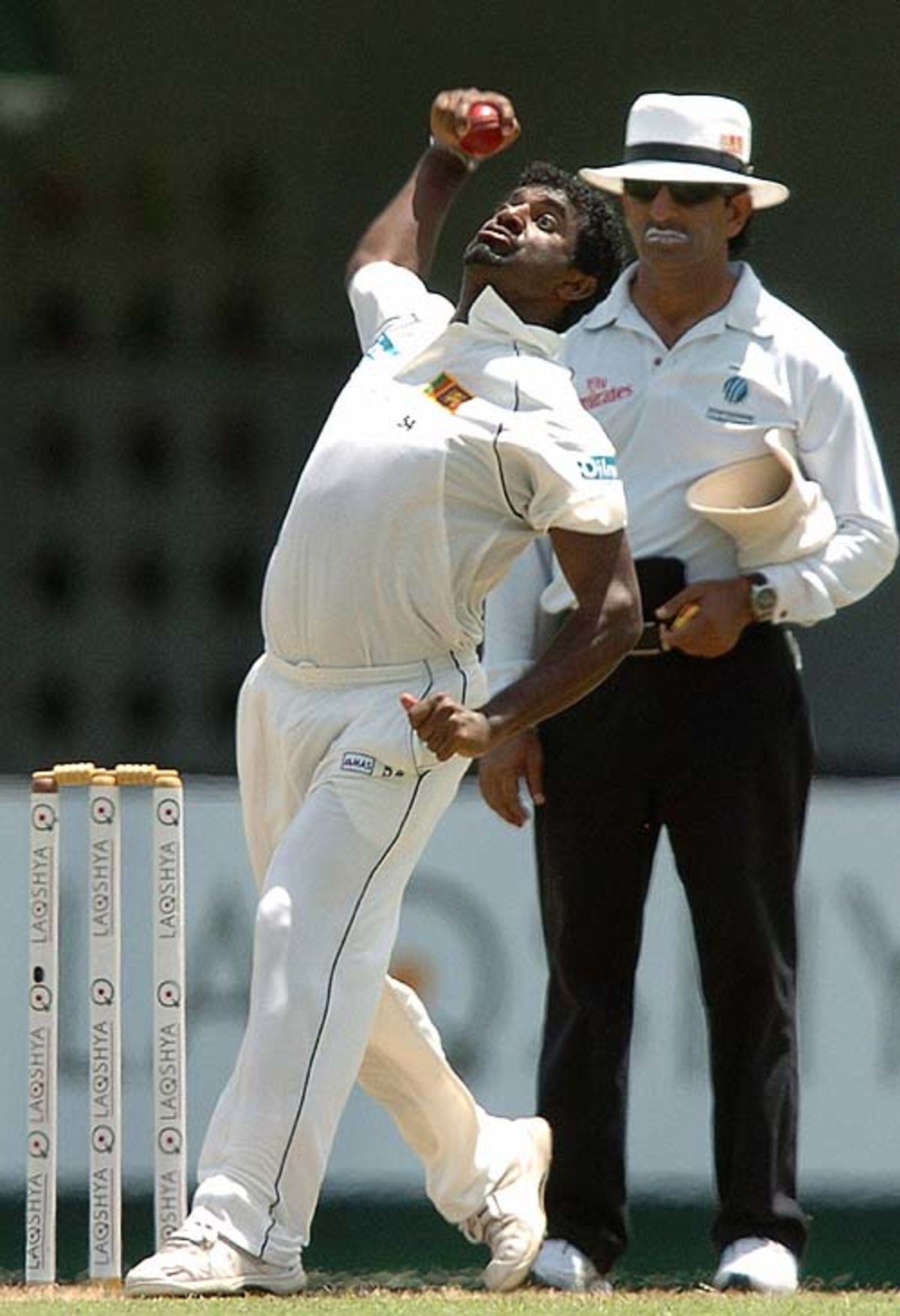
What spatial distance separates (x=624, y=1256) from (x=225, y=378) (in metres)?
2.93

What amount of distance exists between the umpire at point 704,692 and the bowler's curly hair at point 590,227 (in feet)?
0.49

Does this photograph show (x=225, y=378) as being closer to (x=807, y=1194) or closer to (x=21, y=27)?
(x=21, y=27)

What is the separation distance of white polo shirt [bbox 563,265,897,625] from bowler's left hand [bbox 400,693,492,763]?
692mm

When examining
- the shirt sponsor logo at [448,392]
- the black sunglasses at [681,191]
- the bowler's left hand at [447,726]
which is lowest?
the bowler's left hand at [447,726]

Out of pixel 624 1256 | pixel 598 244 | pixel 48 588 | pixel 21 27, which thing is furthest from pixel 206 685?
pixel 598 244

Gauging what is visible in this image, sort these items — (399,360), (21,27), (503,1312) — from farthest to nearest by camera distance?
(21,27)
(399,360)
(503,1312)

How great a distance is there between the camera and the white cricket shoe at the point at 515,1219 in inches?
217

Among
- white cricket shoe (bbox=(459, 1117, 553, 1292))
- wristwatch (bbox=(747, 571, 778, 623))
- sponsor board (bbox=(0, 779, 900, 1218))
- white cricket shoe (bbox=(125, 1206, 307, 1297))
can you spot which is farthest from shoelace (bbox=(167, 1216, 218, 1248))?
sponsor board (bbox=(0, 779, 900, 1218))

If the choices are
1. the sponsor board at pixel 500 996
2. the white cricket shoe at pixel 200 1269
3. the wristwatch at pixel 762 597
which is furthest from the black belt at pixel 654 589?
the sponsor board at pixel 500 996

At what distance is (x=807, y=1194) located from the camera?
23.1ft

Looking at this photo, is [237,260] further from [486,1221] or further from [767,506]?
[486,1221]

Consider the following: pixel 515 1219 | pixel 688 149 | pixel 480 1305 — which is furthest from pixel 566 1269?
pixel 688 149

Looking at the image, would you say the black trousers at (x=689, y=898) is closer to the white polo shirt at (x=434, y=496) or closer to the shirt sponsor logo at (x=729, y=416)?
the shirt sponsor logo at (x=729, y=416)

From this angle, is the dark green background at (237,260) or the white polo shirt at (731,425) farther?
the dark green background at (237,260)
